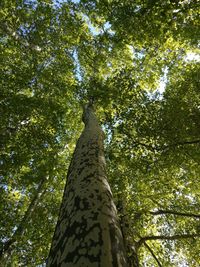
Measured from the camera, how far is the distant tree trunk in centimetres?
194

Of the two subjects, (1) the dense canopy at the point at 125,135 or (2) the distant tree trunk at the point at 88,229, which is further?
(1) the dense canopy at the point at 125,135

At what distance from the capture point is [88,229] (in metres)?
2.26

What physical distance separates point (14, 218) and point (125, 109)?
24.3ft

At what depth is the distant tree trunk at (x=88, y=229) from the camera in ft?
6.36

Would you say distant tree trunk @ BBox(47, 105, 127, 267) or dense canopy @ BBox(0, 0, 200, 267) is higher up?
dense canopy @ BBox(0, 0, 200, 267)

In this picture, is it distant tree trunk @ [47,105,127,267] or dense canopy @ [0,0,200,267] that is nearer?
distant tree trunk @ [47,105,127,267]

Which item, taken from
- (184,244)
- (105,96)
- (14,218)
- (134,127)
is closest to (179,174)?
(184,244)

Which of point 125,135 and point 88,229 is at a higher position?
point 125,135

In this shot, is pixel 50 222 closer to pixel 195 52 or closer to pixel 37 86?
pixel 37 86

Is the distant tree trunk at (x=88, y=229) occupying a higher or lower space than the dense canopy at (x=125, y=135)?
lower

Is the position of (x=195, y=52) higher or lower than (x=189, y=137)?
higher

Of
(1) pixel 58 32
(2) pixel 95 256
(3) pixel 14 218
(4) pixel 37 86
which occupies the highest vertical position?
(1) pixel 58 32

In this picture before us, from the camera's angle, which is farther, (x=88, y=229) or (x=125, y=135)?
(x=125, y=135)

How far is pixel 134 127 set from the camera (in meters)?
10.7
